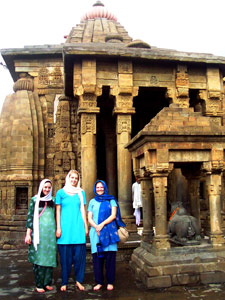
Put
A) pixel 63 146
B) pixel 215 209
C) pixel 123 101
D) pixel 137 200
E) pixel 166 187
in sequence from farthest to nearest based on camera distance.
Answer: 1. pixel 63 146
2. pixel 137 200
3. pixel 123 101
4. pixel 215 209
5. pixel 166 187

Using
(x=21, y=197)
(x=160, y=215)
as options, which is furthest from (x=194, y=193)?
(x=21, y=197)

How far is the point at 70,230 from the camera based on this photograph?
539 centimetres

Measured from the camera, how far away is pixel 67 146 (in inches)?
510

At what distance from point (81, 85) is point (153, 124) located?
14.8ft

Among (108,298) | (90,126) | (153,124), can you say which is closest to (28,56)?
(90,126)

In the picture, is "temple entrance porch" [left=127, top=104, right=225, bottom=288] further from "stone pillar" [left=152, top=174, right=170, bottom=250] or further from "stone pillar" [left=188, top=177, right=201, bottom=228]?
"stone pillar" [left=188, top=177, right=201, bottom=228]

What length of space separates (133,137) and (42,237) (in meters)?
5.09

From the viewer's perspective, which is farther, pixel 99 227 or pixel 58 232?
pixel 99 227

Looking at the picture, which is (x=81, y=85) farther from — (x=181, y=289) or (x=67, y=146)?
(x=181, y=289)

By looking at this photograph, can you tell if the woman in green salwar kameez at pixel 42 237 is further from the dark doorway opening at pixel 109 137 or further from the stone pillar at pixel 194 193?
the dark doorway opening at pixel 109 137

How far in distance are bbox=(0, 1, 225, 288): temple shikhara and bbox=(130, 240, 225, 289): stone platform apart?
2 centimetres

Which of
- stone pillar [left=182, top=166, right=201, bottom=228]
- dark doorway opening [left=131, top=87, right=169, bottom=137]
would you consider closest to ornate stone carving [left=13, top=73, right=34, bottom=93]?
dark doorway opening [left=131, top=87, right=169, bottom=137]

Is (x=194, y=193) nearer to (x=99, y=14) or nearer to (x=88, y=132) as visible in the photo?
(x=88, y=132)

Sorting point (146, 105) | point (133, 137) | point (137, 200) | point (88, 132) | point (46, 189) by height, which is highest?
point (146, 105)
